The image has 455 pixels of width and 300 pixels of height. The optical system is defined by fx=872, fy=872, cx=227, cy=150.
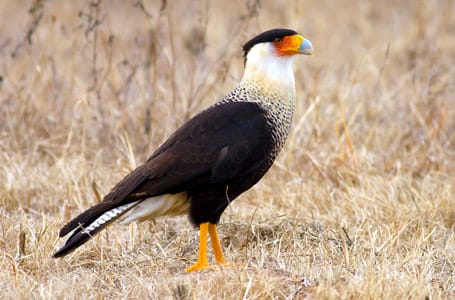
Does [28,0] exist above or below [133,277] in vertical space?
above

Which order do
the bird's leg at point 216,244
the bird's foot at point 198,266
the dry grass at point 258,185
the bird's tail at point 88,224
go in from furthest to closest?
1. the bird's leg at point 216,244
2. the bird's foot at point 198,266
3. the bird's tail at point 88,224
4. the dry grass at point 258,185

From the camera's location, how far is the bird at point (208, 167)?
379 centimetres

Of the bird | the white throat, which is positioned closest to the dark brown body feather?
the bird

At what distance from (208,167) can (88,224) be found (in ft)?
1.88

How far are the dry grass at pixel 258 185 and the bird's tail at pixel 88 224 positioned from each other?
0.14m

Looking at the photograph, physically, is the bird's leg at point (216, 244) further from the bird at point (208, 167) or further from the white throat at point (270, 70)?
the white throat at point (270, 70)

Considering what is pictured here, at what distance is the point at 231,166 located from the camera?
12.4 feet

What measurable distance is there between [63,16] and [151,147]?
402cm

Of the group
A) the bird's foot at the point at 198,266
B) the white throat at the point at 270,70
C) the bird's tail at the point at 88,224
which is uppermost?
the white throat at the point at 270,70

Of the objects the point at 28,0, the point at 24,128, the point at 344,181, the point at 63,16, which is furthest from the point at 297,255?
the point at 28,0

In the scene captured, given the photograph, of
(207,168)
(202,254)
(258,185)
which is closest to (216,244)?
(202,254)

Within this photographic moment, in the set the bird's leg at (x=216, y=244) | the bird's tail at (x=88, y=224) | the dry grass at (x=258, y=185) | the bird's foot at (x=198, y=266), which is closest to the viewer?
the dry grass at (x=258, y=185)

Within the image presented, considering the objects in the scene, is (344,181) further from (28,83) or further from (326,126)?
(28,83)

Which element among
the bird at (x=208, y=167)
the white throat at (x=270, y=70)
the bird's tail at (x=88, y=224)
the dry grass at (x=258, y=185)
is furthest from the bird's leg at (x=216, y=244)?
the white throat at (x=270, y=70)
